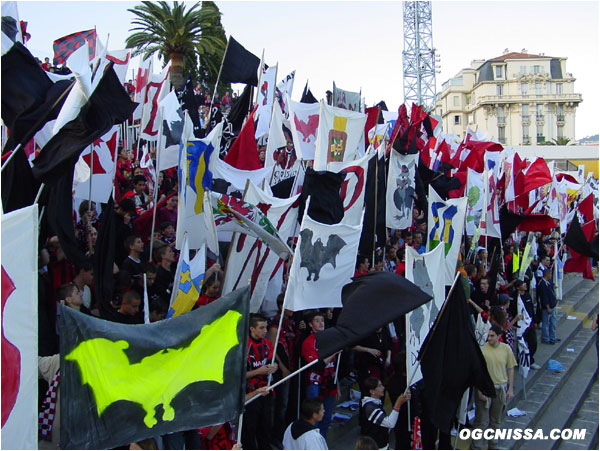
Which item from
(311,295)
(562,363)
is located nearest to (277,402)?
(311,295)

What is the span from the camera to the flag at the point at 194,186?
761 cm

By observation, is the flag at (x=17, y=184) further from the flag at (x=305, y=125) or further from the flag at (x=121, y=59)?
the flag at (x=305, y=125)

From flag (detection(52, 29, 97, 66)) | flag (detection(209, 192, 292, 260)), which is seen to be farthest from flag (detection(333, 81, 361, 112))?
flag (detection(209, 192, 292, 260))

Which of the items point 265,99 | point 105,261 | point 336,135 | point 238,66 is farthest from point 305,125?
point 105,261

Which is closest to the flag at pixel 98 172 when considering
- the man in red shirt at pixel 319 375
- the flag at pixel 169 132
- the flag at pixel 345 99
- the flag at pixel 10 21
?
the flag at pixel 169 132

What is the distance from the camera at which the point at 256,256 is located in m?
8.05

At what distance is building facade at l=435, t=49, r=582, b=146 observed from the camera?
335 feet

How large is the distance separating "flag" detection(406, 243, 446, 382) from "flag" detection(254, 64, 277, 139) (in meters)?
4.96

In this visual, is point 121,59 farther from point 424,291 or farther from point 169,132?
point 424,291

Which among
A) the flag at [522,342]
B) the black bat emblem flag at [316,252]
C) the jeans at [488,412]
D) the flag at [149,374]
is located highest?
the black bat emblem flag at [316,252]

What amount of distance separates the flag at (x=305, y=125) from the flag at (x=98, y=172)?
11.4 feet

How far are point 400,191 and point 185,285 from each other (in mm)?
5967

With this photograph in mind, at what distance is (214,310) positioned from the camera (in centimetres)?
504

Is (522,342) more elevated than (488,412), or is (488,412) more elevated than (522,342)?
(522,342)
